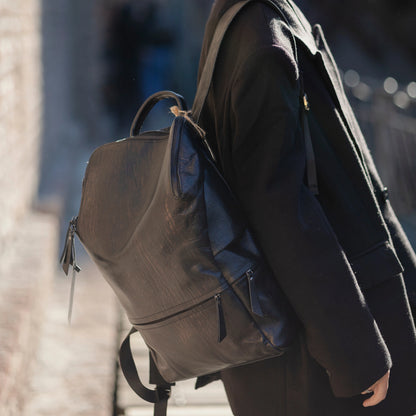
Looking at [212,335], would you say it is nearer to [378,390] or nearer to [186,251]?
[186,251]

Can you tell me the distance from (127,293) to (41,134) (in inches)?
168

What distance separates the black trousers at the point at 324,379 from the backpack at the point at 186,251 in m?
0.11

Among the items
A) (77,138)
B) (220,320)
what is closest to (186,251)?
(220,320)

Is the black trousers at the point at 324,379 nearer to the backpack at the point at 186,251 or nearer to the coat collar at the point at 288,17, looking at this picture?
the backpack at the point at 186,251

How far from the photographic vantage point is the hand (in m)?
1.39

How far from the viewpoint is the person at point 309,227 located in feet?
4.26

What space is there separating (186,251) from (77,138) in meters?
7.99

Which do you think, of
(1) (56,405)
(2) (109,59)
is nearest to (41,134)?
(1) (56,405)

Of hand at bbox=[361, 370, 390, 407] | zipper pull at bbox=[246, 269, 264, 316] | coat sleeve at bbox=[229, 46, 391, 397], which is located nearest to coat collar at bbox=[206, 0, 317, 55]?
coat sleeve at bbox=[229, 46, 391, 397]

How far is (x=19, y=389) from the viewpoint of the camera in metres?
2.52

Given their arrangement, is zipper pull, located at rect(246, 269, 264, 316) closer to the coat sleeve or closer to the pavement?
the coat sleeve

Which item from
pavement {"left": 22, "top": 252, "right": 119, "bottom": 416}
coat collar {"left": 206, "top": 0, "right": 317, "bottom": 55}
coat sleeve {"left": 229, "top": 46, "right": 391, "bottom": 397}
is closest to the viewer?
coat sleeve {"left": 229, "top": 46, "right": 391, "bottom": 397}

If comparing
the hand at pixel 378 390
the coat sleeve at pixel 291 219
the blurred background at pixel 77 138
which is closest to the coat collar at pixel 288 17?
the coat sleeve at pixel 291 219

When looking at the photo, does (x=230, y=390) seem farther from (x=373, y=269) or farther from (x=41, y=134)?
(x=41, y=134)
